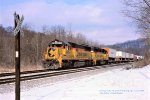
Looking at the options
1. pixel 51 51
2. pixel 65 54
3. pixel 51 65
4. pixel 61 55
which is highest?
pixel 51 51

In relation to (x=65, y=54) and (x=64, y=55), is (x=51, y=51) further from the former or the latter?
(x=65, y=54)

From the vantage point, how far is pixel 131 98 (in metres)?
11.4

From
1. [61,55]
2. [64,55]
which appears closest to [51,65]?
[61,55]

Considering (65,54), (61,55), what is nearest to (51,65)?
(61,55)

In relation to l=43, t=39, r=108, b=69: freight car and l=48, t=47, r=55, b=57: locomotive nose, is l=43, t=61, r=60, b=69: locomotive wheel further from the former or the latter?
l=48, t=47, r=55, b=57: locomotive nose

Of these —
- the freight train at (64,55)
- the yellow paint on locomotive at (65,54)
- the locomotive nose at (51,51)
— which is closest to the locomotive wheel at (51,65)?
the freight train at (64,55)

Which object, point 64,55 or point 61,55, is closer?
point 61,55

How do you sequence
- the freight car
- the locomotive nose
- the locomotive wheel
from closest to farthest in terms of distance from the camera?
1. the locomotive wheel
2. the freight car
3. the locomotive nose

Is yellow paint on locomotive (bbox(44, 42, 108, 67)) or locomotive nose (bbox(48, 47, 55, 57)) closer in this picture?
yellow paint on locomotive (bbox(44, 42, 108, 67))

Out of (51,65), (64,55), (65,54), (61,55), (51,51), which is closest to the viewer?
(51,65)

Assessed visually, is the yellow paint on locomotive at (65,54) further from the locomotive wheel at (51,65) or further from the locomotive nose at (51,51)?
the locomotive wheel at (51,65)

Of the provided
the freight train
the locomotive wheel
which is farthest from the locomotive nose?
the locomotive wheel

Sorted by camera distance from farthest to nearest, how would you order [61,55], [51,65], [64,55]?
[64,55], [61,55], [51,65]

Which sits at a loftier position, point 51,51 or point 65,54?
point 51,51
